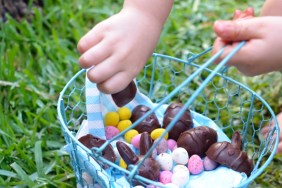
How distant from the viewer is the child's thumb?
2.48 ft

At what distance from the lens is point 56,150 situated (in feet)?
3.59

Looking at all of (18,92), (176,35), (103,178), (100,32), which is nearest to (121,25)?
(100,32)

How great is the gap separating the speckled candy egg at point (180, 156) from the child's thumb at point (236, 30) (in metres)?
0.26

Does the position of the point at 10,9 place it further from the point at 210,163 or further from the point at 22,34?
the point at 210,163

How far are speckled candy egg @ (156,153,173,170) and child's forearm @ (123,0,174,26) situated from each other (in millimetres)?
239

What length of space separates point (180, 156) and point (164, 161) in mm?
36

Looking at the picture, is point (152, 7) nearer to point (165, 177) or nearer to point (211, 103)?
point (165, 177)

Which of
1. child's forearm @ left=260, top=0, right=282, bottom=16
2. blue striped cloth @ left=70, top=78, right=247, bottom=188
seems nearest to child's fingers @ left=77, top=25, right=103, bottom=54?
blue striped cloth @ left=70, top=78, right=247, bottom=188

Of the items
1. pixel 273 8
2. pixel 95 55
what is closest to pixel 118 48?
pixel 95 55

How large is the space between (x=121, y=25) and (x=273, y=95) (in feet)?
1.96

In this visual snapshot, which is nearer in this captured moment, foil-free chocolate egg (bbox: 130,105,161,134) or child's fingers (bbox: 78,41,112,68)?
child's fingers (bbox: 78,41,112,68)

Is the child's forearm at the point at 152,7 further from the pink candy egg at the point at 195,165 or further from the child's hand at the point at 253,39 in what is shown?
the pink candy egg at the point at 195,165

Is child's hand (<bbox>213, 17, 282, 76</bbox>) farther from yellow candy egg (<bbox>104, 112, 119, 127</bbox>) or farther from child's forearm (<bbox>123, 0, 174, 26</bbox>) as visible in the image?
yellow candy egg (<bbox>104, 112, 119, 127</bbox>)

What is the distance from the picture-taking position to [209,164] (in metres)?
0.96
